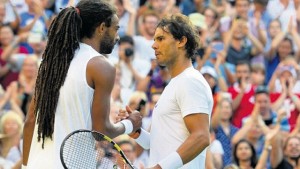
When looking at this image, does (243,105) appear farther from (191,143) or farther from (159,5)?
(191,143)

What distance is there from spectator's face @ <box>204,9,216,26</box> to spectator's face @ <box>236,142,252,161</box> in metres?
3.39

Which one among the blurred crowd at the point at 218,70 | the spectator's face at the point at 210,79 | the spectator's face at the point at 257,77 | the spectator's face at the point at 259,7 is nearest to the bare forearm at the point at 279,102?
the blurred crowd at the point at 218,70

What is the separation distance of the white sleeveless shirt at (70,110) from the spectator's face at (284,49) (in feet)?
24.1

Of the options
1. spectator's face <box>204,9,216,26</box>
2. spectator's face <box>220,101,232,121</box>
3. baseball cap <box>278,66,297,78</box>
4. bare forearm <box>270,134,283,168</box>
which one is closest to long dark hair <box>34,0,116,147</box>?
bare forearm <box>270,134,283,168</box>

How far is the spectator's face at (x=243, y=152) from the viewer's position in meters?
9.84

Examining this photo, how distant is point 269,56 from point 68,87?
297 inches

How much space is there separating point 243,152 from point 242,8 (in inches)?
149

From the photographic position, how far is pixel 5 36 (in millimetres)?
11719

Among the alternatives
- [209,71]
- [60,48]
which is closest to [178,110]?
[60,48]

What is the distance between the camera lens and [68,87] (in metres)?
Answer: 5.67

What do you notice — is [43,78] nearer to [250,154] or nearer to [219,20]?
[250,154]

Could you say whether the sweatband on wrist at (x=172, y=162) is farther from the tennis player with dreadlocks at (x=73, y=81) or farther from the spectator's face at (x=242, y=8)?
the spectator's face at (x=242, y=8)

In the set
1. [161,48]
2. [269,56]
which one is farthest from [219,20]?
[161,48]

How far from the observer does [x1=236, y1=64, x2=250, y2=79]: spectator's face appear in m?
12.2
